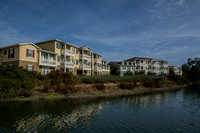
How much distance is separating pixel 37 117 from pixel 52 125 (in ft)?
8.50

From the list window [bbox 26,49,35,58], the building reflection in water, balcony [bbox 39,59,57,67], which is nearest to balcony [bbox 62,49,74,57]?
balcony [bbox 39,59,57,67]

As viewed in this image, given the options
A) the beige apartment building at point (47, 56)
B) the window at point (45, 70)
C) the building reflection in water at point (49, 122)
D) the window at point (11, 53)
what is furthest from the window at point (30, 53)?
the building reflection in water at point (49, 122)

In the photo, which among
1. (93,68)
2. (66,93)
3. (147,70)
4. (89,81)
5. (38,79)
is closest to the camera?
(66,93)

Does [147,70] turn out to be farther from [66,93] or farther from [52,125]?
[52,125]

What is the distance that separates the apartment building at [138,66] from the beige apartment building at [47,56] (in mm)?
24811

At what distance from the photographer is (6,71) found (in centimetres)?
2209

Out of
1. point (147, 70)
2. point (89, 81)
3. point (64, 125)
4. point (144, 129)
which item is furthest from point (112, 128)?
point (147, 70)

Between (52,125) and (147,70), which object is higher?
(147,70)

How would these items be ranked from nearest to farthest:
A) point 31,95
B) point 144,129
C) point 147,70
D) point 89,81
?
point 144,129 → point 31,95 → point 89,81 → point 147,70

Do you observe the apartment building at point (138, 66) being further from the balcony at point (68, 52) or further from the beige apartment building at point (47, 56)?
the balcony at point (68, 52)

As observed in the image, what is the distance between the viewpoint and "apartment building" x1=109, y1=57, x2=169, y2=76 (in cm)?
6856

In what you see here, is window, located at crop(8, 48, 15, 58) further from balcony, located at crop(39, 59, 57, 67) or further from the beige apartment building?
balcony, located at crop(39, 59, 57, 67)

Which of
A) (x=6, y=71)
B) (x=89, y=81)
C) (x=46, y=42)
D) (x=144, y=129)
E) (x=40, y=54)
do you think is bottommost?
(x=144, y=129)

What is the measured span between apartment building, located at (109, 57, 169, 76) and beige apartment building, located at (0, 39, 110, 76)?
24.8 meters
